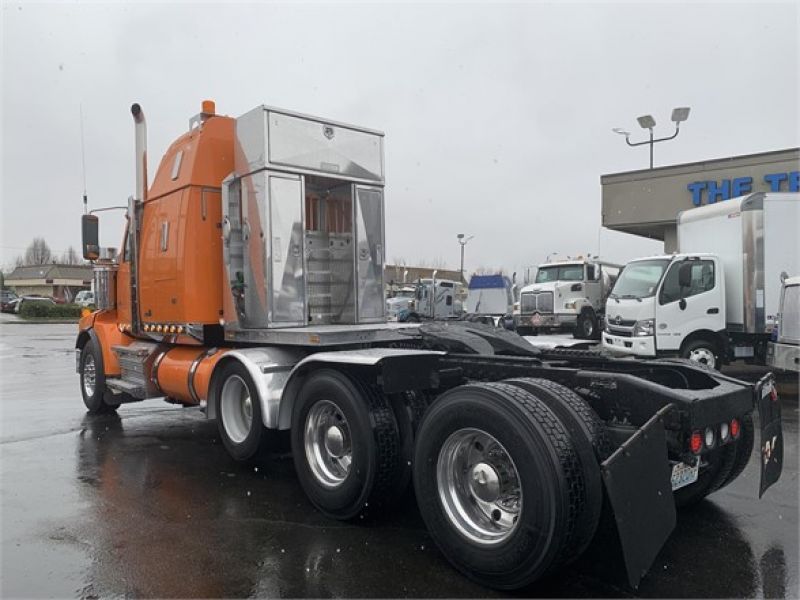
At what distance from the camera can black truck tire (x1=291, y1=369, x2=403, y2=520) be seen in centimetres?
434

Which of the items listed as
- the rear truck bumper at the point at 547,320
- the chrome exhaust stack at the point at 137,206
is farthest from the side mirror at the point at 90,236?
the rear truck bumper at the point at 547,320

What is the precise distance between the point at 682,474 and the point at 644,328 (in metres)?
8.60

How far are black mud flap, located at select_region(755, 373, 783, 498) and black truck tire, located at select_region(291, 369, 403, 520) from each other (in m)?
2.45

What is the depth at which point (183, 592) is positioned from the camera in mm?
3482

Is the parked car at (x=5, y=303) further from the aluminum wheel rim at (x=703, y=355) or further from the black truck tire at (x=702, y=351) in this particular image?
the aluminum wheel rim at (x=703, y=355)

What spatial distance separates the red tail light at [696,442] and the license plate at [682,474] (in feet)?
0.73

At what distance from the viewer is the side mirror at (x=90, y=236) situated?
8.56 m

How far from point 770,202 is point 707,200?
954 cm

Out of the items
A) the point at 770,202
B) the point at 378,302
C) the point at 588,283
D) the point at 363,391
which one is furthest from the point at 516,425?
the point at 588,283

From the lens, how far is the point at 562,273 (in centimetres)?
2167

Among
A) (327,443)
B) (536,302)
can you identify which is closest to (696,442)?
(327,443)

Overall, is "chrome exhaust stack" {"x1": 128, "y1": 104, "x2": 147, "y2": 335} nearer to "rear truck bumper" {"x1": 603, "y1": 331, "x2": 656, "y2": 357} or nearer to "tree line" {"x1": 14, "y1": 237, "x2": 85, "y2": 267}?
"rear truck bumper" {"x1": 603, "y1": 331, "x2": 656, "y2": 357}

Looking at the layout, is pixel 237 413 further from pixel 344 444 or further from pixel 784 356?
pixel 784 356

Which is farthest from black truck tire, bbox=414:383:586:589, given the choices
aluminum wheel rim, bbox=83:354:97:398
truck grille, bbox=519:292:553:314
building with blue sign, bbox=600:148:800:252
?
building with blue sign, bbox=600:148:800:252
